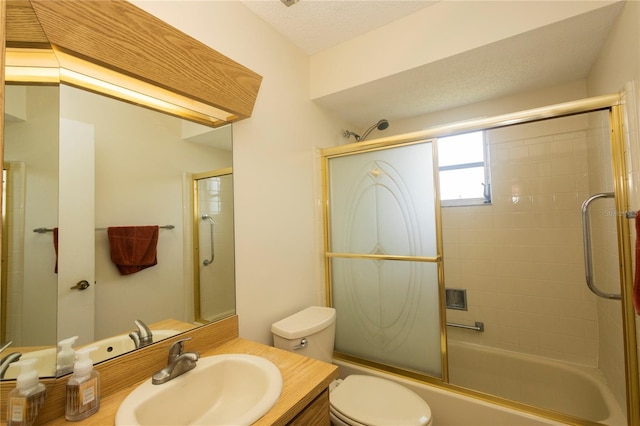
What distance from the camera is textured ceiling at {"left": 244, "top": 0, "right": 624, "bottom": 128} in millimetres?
1326

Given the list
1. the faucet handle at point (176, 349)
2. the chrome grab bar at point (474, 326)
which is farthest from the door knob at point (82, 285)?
the chrome grab bar at point (474, 326)

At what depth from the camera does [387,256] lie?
1713mm

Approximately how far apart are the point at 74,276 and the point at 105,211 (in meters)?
0.22

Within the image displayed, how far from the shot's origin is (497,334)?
2.10 metres

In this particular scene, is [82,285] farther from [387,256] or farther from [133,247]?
[387,256]

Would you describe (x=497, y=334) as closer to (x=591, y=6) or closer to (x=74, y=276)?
(x=591, y=6)

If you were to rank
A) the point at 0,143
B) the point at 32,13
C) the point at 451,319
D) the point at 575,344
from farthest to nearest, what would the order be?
the point at 451,319, the point at 575,344, the point at 32,13, the point at 0,143

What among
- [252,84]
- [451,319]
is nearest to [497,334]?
[451,319]

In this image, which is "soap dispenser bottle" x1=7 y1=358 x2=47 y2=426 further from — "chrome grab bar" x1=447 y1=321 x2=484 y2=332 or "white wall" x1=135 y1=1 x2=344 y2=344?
"chrome grab bar" x1=447 y1=321 x2=484 y2=332

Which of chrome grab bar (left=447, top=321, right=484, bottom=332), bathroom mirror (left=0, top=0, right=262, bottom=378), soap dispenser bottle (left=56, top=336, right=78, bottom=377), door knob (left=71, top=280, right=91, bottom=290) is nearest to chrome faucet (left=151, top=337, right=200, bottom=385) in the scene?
bathroom mirror (left=0, top=0, right=262, bottom=378)

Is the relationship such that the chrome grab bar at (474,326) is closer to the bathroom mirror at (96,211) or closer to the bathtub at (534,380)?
the bathtub at (534,380)

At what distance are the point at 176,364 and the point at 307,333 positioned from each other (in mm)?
646

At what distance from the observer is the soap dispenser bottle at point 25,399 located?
642 millimetres

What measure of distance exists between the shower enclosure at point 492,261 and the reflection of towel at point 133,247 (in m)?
1.15
